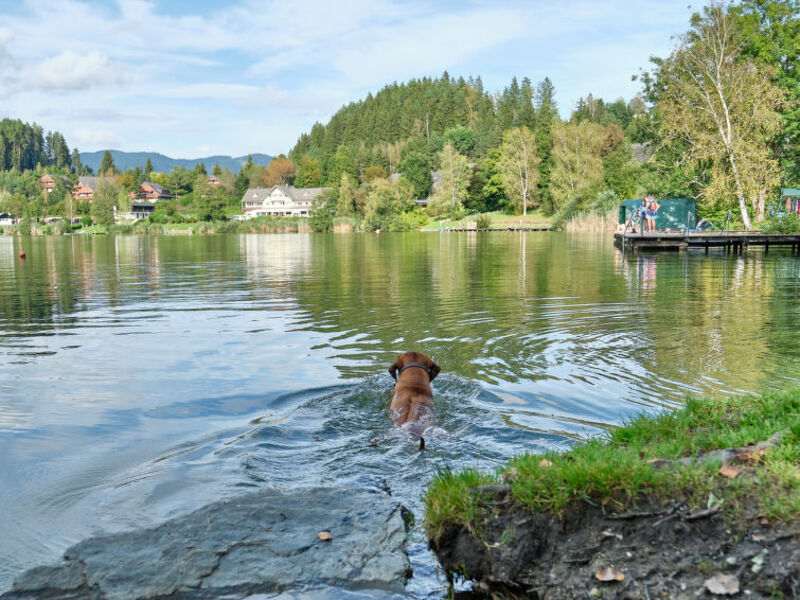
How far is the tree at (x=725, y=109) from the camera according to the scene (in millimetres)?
41219

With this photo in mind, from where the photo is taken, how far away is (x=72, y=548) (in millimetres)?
4215

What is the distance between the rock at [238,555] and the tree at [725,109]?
4247 cm

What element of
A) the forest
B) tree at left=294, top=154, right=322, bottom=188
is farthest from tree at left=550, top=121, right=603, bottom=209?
tree at left=294, top=154, right=322, bottom=188

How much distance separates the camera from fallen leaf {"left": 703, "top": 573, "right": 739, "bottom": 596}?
306 centimetres

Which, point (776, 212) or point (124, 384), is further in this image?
point (776, 212)

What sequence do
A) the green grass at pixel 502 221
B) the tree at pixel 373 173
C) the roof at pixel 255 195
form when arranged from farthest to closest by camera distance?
1. the roof at pixel 255 195
2. the tree at pixel 373 173
3. the green grass at pixel 502 221

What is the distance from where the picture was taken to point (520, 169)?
99.8 m

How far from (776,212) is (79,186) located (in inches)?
7447

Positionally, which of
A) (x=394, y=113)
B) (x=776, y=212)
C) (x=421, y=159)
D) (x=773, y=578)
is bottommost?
(x=773, y=578)

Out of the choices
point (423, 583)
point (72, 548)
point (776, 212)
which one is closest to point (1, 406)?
point (72, 548)

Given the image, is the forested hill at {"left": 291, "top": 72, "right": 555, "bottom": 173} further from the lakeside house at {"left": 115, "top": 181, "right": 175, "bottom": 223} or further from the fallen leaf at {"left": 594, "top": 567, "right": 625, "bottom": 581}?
the fallen leaf at {"left": 594, "top": 567, "right": 625, "bottom": 581}

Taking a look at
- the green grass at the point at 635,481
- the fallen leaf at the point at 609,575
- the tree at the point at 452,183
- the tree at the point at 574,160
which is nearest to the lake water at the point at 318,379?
the green grass at the point at 635,481

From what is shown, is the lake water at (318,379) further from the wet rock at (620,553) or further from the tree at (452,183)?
the tree at (452,183)

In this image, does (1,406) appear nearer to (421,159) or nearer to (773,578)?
(773,578)
